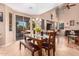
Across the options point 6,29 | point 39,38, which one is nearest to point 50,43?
point 39,38

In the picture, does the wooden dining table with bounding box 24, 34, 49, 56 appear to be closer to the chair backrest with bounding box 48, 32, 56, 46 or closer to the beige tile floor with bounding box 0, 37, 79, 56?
the chair backrest with bounding box 48, 32, 56, 46

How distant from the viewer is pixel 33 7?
7.64ft

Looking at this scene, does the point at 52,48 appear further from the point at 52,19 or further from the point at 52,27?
the point at 52,19

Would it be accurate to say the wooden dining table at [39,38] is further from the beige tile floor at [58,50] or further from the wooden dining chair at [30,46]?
the beige tile floor at [58,50]

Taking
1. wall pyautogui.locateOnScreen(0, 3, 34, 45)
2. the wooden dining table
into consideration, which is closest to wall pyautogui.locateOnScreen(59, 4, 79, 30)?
the wooden dining table

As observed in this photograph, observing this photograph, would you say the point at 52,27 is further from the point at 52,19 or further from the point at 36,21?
the point at 36,21

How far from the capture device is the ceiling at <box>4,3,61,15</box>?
7.57 feet

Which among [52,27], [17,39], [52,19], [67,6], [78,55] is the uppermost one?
[67,6]

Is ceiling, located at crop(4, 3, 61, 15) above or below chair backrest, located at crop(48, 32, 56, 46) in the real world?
above

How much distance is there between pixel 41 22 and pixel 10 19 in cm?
55

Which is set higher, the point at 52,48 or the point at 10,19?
the point at 10,19

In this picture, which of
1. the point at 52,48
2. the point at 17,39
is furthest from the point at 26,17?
the point at 52,48

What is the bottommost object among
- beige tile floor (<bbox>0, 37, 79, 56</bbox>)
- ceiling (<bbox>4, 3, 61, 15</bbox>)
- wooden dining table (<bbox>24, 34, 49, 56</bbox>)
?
beige tile floor (<bbox>0, 37, 79, 56</bbox>)

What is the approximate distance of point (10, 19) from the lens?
2.31m
